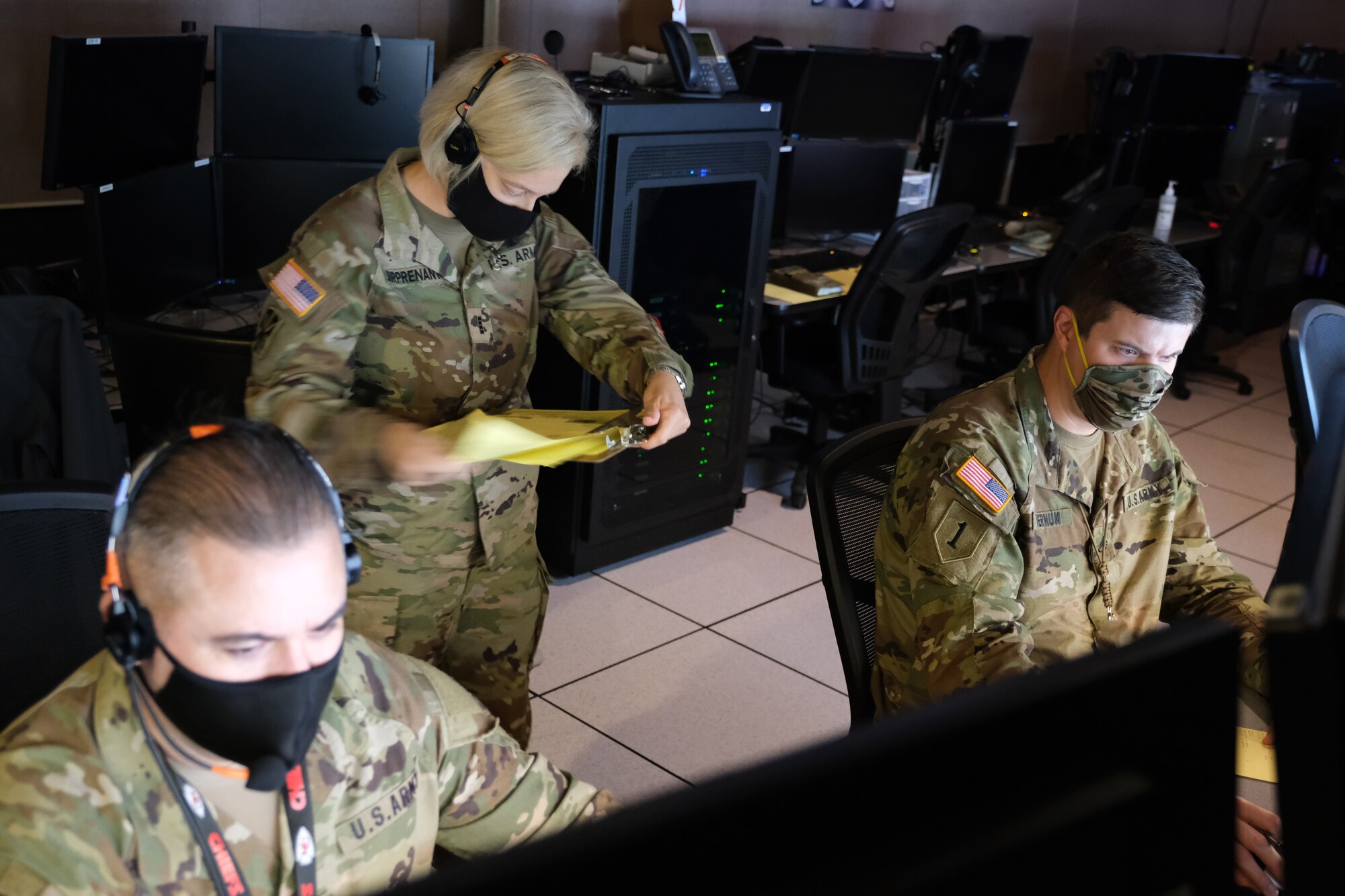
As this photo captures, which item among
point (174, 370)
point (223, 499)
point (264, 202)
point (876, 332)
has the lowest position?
point (876, 332)

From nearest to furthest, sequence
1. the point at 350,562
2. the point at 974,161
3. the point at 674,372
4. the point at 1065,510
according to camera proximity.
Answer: the point at 350,562, the point at 1065,510, the point at 674,372, the point at 974,161

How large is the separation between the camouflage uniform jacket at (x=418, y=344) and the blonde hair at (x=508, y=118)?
102mm

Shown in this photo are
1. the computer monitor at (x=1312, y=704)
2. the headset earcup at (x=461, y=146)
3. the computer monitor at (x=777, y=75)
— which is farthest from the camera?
the computer monitor at (x=777, y=75)

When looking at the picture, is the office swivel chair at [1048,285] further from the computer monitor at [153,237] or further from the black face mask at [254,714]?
the black face mask at [254,714]

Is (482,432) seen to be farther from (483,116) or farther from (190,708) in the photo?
(190,708)

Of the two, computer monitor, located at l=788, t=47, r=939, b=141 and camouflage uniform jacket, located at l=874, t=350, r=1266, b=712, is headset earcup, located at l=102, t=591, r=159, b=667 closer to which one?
camouflage uniform jacket, located at l=874, t=350, r=1266, b=712

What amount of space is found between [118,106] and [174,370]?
3.12ft

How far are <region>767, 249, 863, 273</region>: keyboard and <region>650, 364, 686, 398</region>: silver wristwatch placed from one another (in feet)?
7.38

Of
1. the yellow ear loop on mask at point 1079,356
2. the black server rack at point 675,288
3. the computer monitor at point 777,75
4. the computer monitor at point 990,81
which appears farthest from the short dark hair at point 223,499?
the computer monitor at point 990,81

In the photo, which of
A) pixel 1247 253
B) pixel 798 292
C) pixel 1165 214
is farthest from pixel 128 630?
pixel 1247 253

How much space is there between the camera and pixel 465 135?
1.82m

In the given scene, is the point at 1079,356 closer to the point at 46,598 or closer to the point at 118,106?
the point at 46,598

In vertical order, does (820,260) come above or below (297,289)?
below

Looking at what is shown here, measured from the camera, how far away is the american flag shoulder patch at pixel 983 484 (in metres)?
1.61
